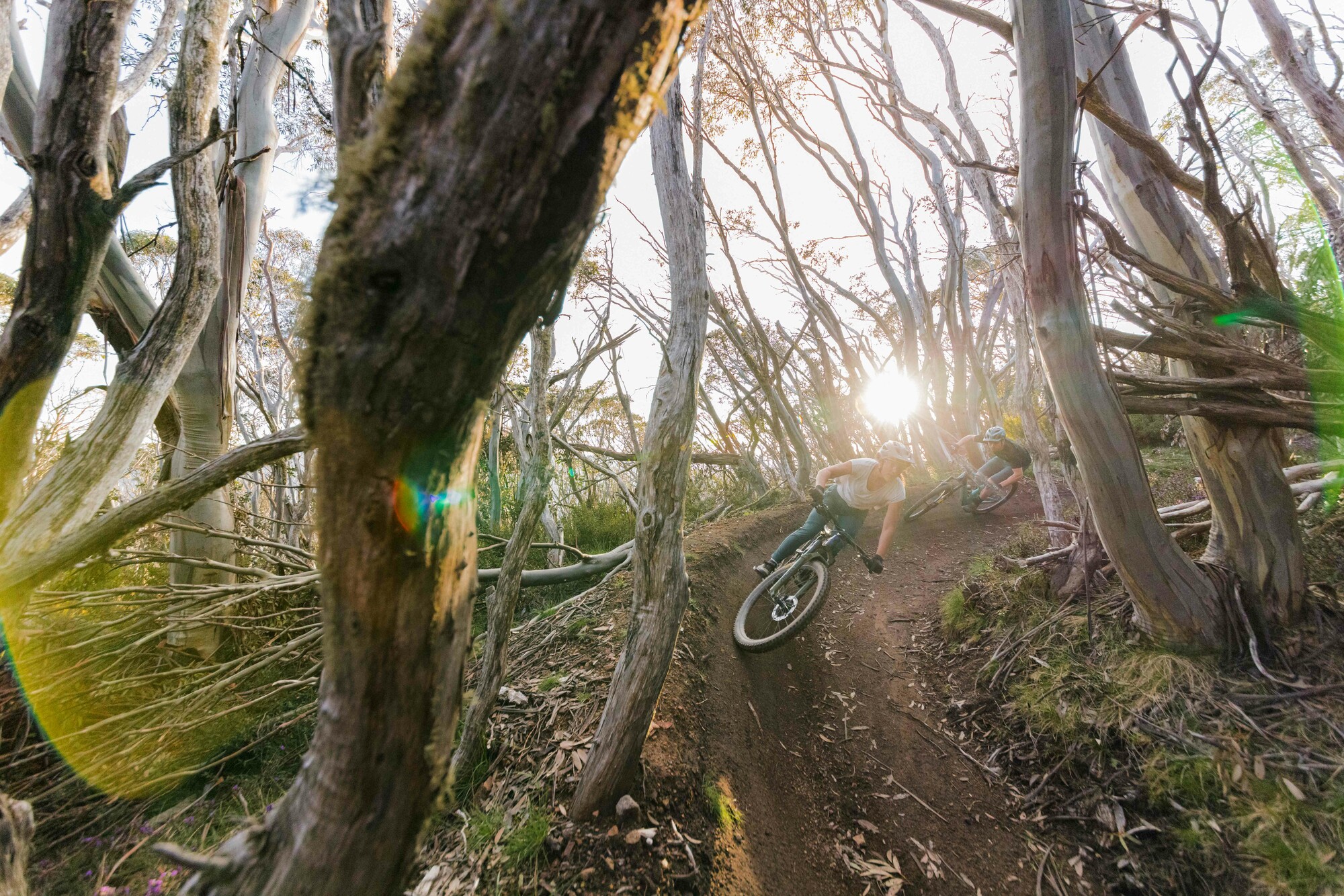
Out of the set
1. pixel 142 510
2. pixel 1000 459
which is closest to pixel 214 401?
pixel 142 510

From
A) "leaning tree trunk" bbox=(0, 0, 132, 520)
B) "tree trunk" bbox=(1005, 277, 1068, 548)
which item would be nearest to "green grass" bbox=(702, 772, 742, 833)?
"leaning tree trunk" bbox=(0, 0, 132, 520)

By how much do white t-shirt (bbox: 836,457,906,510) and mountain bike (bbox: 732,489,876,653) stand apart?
394mm

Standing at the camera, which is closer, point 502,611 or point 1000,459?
point 502,611

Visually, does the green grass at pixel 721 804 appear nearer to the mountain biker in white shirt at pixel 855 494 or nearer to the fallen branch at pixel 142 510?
the mountain biker in white shirt at pixel 855 494

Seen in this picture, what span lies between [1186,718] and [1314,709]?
540mm

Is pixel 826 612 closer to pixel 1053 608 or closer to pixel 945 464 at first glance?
pixel 1053 608

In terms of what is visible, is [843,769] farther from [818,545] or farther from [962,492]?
[962,492]

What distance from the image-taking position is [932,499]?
31.8 feet

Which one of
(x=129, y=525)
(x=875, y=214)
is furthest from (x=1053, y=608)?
(x=875, y=214)

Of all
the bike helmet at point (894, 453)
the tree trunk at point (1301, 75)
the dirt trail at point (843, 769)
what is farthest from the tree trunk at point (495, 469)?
the tree trunk at point (1301, 75)

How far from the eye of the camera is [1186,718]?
313 cm

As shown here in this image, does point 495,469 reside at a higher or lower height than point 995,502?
higher

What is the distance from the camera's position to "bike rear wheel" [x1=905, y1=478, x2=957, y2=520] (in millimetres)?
9516

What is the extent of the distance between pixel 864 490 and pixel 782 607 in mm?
1697
